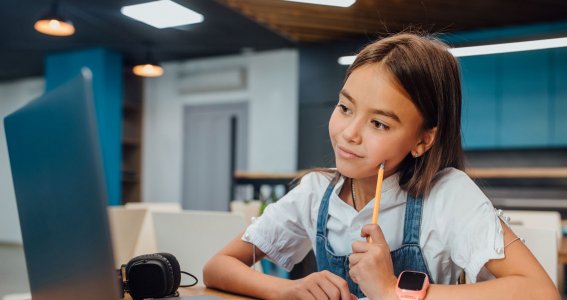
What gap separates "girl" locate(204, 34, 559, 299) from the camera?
2.67ft

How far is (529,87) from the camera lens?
16.5 feet

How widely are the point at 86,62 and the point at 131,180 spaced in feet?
6.34

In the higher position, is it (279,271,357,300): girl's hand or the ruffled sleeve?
the ruffled sleeve

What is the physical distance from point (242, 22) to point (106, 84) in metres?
2.40

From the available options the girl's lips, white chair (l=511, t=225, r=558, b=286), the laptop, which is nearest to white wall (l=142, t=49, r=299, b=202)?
white chair (l=511, t=225, r=558, b=286)

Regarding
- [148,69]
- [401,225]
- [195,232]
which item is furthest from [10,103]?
[401,225]

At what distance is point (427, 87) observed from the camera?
0.95m

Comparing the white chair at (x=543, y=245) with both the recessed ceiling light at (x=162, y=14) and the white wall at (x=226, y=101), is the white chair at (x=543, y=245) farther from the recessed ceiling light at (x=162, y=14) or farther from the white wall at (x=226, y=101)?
the white wall at (x=226, y=101)

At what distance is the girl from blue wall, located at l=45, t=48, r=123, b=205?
19.7 ft

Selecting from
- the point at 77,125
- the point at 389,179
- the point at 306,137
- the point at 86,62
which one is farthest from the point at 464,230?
the point at 86,62

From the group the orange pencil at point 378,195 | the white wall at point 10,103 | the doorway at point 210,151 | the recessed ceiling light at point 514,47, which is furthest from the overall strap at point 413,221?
the white wall at point 10,103

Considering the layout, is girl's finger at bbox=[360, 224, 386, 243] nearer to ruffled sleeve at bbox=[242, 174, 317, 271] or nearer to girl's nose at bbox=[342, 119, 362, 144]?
girl's nose at bbox=[342, 119, 362, 144]

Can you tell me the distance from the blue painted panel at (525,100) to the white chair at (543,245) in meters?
4.08

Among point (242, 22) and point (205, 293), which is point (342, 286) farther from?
point (242, 22)
